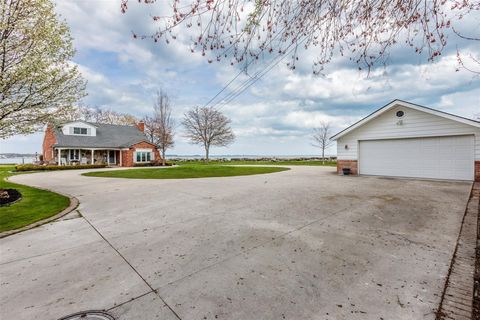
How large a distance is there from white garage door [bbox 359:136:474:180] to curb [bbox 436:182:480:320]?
7.98 metres

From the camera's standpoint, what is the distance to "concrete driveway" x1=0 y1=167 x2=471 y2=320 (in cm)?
206

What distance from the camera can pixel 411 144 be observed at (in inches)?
440

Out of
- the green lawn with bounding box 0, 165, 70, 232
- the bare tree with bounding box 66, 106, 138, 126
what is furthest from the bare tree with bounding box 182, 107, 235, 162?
the green lawn with bounding box 0, 165, 70, 232

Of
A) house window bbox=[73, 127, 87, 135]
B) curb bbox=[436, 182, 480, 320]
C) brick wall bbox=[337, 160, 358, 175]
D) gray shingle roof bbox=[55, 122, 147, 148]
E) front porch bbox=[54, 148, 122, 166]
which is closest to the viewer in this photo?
curb bbox=[436, 182, 480, 320]

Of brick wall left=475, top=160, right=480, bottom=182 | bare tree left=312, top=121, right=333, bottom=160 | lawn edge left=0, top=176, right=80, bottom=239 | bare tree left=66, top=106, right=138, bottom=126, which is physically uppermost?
bare tree left=66, top=106, right=138, bottom=126

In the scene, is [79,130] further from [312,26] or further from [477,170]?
[477,170]

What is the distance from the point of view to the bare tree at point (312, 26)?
280cm

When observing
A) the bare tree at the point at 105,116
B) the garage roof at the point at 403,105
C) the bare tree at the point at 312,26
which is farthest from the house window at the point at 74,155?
the bare tree at the point at 312,26

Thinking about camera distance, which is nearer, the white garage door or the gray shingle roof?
the white garage door

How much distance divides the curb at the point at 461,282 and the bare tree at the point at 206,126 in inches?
1376

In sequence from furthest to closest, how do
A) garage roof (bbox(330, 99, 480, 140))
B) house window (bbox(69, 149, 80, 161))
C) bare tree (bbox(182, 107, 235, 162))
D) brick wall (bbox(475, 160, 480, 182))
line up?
bare tree (bbox(182, 107, 235, 162)) < house window (bbox(69, 149, 80, 161)) < garage roof (bbox(330, 99, 480, 140)) < brick wall (bbox(475, 160, 480, 182))

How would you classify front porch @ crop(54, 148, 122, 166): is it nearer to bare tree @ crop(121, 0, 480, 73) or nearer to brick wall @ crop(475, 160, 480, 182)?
bare tree @ crop(121, 0, 480, 73)

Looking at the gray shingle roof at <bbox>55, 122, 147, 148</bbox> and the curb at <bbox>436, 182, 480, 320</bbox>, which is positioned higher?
the gray shingle roof at <bbox>55, 122, 147, 148</bbox>

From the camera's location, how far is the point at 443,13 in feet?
9.22
